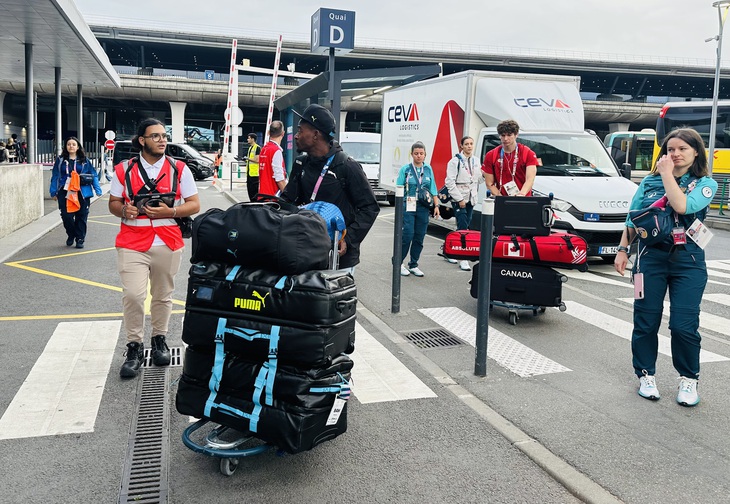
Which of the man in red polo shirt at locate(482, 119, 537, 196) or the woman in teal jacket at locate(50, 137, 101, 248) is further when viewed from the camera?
the woman in teal jacket at locate(50, 137, 101, 248)

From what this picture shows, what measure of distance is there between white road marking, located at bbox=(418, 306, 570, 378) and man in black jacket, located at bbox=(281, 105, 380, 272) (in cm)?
177

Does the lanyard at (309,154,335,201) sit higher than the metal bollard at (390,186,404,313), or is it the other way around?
the lanyard at (309,154,335,201)

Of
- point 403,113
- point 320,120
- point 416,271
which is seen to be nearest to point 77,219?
point 416,271

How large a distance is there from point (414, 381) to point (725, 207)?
20040 mm

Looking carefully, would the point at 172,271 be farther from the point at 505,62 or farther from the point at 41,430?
the point at 505,62

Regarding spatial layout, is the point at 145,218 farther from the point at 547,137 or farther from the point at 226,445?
the point at 547,137

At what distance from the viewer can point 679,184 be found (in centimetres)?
445

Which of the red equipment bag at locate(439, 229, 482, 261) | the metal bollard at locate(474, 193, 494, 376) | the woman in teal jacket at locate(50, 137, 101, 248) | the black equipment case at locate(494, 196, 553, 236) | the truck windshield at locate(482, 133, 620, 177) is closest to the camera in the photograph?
the metal bollard at locate(474, 193, 494, 376)

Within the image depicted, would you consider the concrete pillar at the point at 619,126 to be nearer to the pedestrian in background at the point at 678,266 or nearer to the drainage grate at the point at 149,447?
the pedestrian in background at the point at 678,266

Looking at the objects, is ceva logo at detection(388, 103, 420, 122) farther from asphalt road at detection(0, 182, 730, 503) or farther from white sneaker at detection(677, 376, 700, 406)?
white sneaker at detection(677, 376, 700, 406)

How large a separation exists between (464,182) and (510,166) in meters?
2.00

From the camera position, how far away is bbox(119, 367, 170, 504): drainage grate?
3.23 m

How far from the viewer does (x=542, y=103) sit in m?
11.4

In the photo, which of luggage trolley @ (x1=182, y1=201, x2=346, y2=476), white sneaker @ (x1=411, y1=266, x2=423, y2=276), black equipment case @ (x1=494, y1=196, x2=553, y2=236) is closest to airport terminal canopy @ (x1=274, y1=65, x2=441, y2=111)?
white sneaker @ (x1=411, y1=266, x2=423, y2=276)
